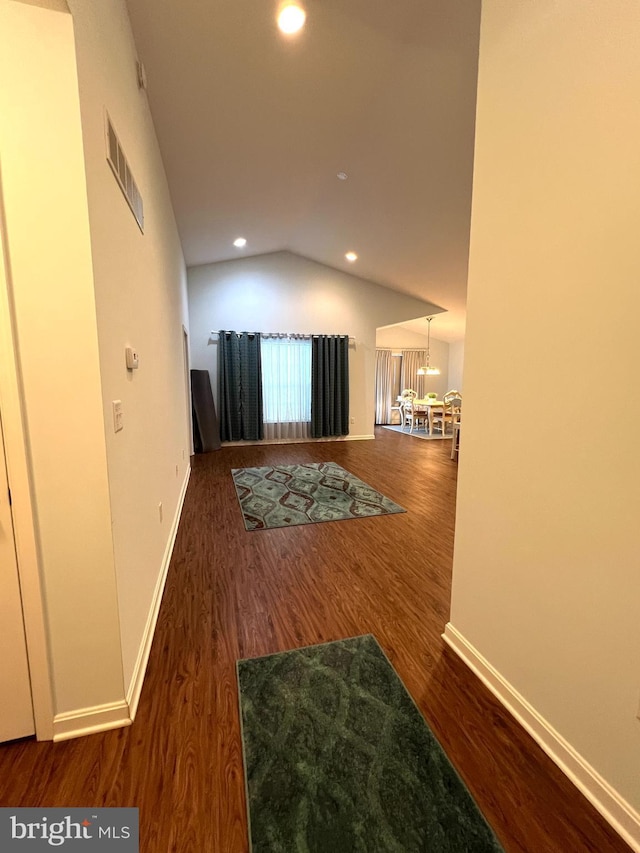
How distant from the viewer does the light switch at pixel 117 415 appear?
1.33m

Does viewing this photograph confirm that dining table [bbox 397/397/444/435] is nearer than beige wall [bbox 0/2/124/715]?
No

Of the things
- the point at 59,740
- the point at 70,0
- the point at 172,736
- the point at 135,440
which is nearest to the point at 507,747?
the point at 172,736

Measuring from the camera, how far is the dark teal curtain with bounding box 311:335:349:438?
688 cm

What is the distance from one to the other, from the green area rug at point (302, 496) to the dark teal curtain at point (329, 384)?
2097 mm

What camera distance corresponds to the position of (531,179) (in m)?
1.25

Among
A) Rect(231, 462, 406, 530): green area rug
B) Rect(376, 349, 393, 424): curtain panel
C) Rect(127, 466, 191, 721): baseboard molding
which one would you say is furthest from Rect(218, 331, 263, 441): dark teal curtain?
Rect(376, 349, 393, 424): curtain panel

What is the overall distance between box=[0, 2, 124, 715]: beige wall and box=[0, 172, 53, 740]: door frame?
15mm

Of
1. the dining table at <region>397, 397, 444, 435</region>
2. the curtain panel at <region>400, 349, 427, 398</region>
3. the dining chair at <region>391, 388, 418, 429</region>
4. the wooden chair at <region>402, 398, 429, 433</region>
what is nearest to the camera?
the dining table at <region>397, 397, 444, 435</region>

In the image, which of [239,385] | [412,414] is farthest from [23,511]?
[412,414]

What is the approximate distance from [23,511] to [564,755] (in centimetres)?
192

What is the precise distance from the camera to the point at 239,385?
21.3 ft

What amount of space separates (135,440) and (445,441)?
664 cm

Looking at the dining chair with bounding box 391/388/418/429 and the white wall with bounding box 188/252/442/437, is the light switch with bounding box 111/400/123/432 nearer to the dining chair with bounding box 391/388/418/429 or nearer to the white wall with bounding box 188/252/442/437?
the white wall with bounding box 188/252/442/437

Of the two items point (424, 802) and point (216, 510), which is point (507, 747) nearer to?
point (424, 802)
